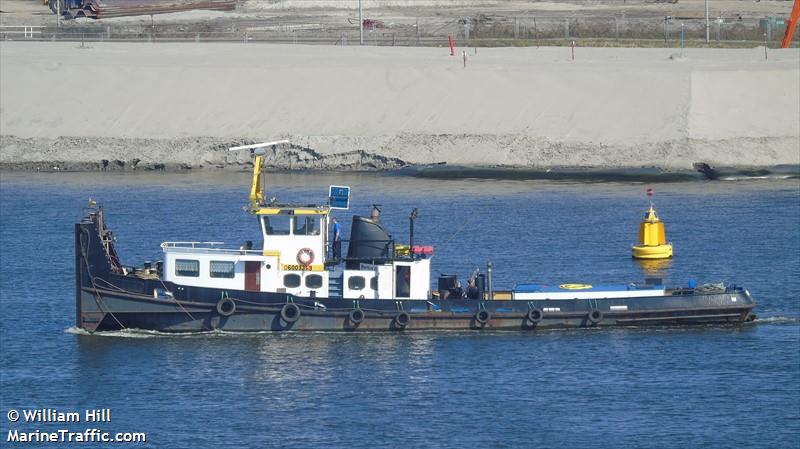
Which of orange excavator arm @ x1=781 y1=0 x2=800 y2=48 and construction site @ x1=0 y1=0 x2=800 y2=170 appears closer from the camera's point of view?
construction site @ x1=0 y1=0 x2=800 y2=170

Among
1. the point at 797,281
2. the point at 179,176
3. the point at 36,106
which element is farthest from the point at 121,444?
the point at 36,106

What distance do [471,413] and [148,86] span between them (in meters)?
40.4

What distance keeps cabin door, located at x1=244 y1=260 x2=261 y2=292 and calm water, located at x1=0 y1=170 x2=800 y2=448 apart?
1.20 metres

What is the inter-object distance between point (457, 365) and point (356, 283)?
12.9 ft

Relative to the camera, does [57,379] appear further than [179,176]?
No

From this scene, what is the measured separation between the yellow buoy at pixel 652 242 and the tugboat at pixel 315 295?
742 cm

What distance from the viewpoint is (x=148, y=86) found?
228ft

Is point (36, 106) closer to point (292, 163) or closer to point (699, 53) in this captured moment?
point (292, 163)

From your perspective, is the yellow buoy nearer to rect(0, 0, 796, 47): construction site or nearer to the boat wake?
the boat wake

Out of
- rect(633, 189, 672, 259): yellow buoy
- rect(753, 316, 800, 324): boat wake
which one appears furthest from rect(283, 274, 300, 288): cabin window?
rect(633, 189, 672, 259): yellow buoy

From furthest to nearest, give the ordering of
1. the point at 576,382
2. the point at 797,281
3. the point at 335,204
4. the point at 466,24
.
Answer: the point at 466,24 → the point at 797,281 → the point at 335,204 → the point at 576,382

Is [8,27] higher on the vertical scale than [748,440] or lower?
higher

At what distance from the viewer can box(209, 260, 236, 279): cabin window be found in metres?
38.0

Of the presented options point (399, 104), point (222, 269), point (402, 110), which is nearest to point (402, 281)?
point (222, 269)
